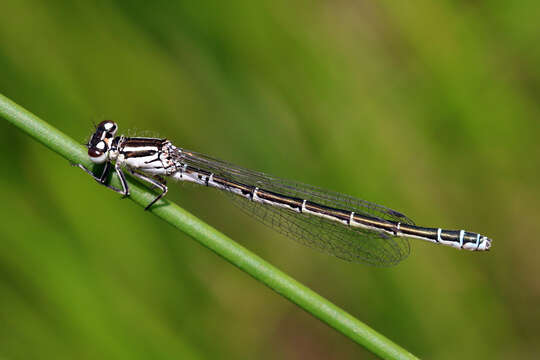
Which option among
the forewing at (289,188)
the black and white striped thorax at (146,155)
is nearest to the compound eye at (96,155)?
the black and white striped thorax at (146,155)

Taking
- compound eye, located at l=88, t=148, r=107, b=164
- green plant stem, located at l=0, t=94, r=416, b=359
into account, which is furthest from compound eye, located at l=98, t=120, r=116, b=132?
green plant stem, located at l=0, t=94, r=416, b=359

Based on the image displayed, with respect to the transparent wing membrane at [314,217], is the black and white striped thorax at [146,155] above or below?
below

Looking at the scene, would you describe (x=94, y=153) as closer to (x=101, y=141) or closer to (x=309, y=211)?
(x=101, y=141)

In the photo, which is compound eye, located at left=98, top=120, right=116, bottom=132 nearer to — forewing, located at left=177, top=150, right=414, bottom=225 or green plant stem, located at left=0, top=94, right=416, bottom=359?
forewing, located at left=177, top=150, right=414, bottom=225

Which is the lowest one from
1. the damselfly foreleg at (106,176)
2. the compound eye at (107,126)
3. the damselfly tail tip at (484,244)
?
the damselfly foreleg at (106,176)

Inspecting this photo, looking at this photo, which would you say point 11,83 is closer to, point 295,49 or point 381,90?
point 295,49

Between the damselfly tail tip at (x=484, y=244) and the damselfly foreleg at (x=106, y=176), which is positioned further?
the damselfly tail tip at (x=484, y=244)

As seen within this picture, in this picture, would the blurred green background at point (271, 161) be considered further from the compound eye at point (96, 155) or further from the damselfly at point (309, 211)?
the compound eye at point (96, 155)

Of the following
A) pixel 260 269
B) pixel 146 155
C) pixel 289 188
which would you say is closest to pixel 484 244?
pixel 289 188
